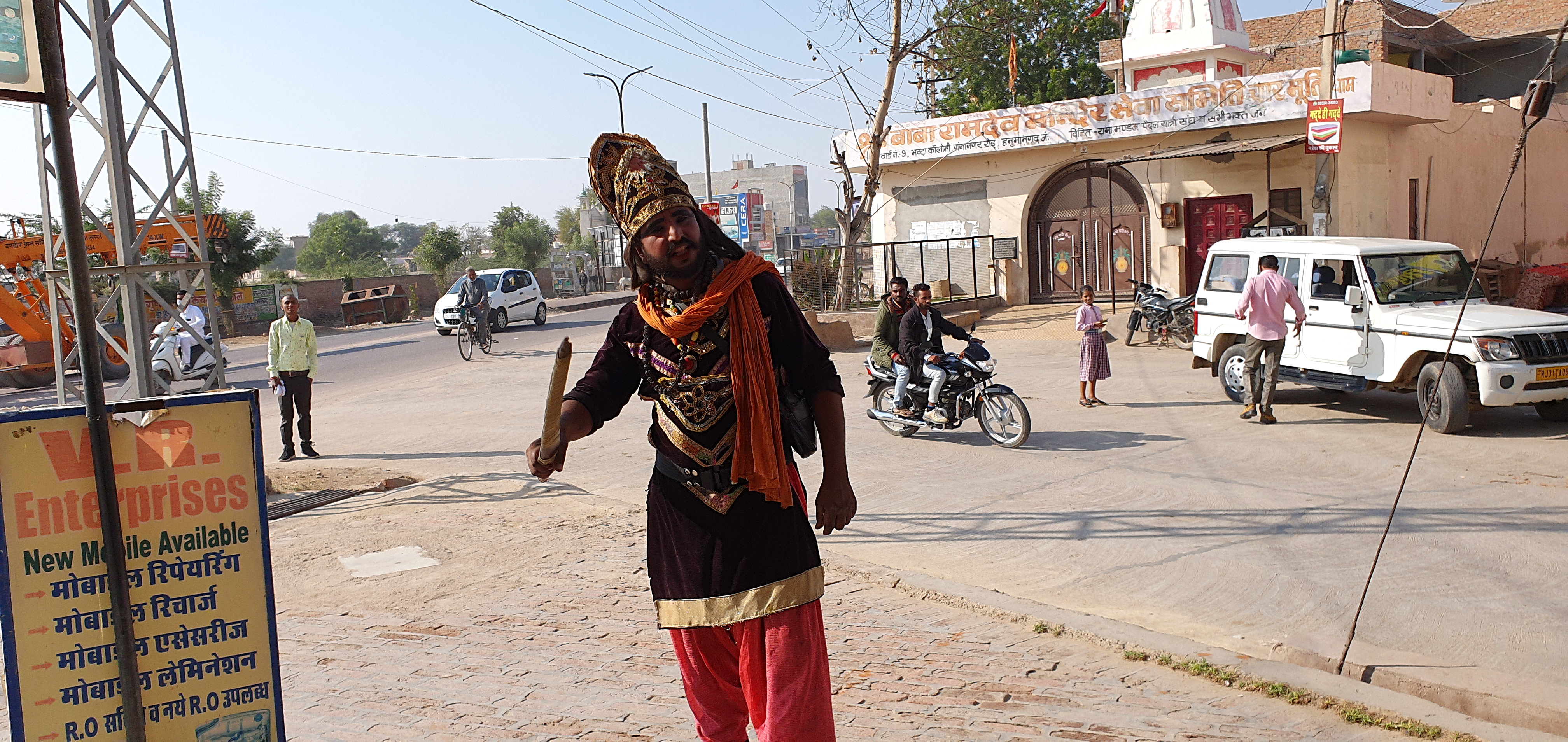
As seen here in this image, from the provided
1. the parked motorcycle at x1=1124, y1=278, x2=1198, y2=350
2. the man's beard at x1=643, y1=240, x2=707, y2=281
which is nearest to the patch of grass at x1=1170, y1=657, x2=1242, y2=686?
the man's beard at x1=643, y1=240, x2=707, y2=281

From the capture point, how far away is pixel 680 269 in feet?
9.77

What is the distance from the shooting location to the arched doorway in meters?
24.1

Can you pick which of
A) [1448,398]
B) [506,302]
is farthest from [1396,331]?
[506,302]

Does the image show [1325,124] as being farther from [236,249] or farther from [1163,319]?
[236,249]

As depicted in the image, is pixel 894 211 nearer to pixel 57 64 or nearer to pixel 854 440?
pixel 854 440

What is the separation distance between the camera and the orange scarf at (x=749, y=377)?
2889 mm

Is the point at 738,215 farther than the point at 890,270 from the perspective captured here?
Yes

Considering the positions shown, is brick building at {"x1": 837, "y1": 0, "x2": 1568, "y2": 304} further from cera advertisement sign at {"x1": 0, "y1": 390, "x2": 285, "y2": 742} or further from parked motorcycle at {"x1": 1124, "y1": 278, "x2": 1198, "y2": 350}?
cera advertisement sign at {"x1": 0, "y1": 390, "x2": 285, "y2": 742}

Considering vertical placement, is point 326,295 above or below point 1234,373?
above

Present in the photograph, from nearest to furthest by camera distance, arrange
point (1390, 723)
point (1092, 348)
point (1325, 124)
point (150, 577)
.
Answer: point (150, 577) < point (1390, 723) < point (1092, 348) < point (1325, 124)

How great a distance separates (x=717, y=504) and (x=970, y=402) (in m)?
7.62

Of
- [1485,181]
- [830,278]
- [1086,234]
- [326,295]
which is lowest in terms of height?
[830,278]

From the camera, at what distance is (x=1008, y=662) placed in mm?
4617

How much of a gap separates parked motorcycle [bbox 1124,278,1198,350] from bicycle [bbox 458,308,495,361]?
38.8ft
